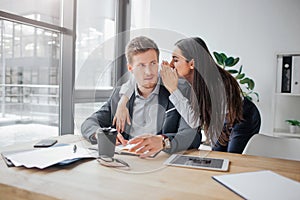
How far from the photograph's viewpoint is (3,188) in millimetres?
751

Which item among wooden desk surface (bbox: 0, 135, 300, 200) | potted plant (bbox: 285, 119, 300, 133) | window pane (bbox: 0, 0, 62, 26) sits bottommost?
potted plant (bbox: 285, 119, 300, 133)

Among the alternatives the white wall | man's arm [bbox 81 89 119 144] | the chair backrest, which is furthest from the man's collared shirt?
the white wall

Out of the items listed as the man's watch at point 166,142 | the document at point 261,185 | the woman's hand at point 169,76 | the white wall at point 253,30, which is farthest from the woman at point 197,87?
the white wall at point 253,30

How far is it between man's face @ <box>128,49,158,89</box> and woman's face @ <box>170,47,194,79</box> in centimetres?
7

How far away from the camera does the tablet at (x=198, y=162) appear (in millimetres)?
923

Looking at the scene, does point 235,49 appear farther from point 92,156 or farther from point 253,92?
point 92,156

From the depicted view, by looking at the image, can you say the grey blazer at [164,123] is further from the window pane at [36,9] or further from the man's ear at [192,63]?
the window pane at [36,9]

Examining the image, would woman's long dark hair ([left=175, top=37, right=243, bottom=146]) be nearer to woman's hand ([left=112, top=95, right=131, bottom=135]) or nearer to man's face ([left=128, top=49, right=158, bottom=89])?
man's face ([left=128, top=49, right=158, bottom=89])

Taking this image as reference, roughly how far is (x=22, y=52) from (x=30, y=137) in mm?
618

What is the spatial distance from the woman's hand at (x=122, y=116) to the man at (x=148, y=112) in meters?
0.02

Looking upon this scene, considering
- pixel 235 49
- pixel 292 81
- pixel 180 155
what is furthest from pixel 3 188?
pixel 235 49

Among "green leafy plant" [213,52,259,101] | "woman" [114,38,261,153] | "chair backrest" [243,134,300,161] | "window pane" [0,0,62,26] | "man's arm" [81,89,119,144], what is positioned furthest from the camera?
"green leafy plant" [213,52,259,101]

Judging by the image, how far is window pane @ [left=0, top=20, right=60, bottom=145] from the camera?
6.24ft

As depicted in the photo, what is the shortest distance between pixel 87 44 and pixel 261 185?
123cm
